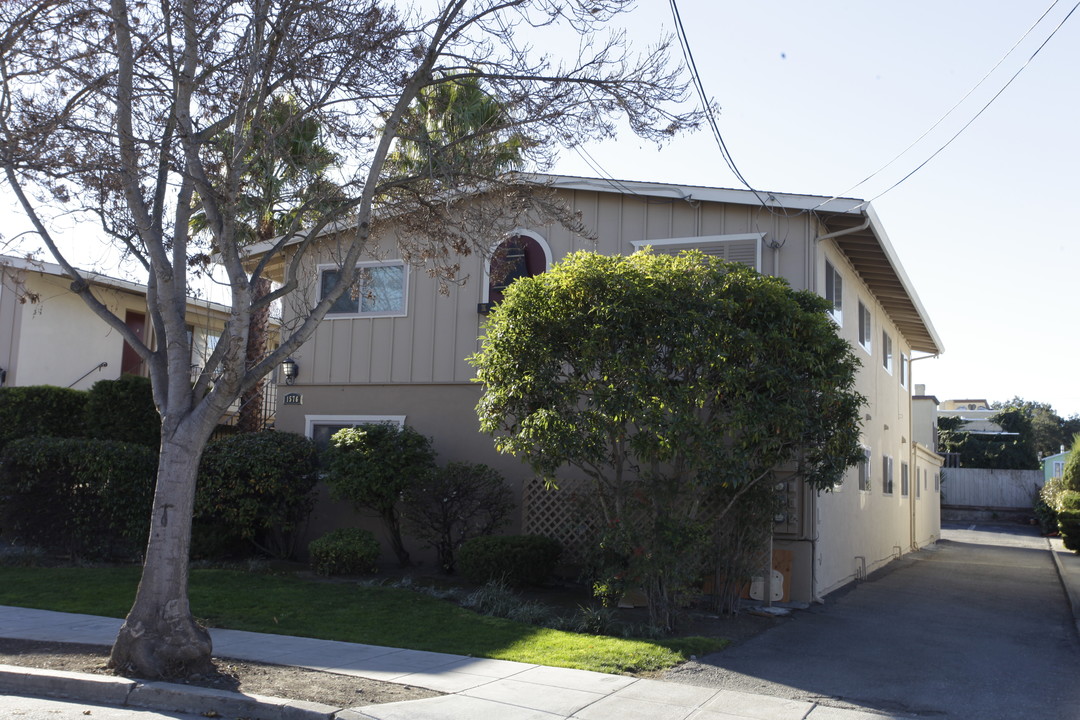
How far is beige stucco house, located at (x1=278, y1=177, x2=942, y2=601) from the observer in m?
12.5

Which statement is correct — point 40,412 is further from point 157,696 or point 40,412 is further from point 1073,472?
point 1073,472

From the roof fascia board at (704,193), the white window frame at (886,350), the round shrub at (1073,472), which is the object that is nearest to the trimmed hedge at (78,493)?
the roof fascia board at (704,193)

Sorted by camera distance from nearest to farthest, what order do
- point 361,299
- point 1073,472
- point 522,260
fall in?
1. point 522,260
2. point 361,299
3. point 1073,472

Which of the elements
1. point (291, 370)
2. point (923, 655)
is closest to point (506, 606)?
point (923, 655)

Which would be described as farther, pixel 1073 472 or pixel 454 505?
pixel 1073 472

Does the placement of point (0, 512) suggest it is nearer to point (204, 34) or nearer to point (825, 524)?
point (204, 34)

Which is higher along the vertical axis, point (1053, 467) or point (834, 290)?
point (834, 290)

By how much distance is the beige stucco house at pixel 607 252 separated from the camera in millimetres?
12516

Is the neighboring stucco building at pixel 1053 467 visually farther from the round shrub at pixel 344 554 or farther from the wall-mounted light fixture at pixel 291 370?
the round shrub at pixel 344 554

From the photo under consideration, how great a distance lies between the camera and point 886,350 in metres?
19.5

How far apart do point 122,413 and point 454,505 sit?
614 cm

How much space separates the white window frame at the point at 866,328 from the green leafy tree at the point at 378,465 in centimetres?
800

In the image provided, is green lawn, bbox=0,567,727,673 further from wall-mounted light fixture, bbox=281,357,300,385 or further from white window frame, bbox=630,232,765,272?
white window frame, bbox=630,232,765,272

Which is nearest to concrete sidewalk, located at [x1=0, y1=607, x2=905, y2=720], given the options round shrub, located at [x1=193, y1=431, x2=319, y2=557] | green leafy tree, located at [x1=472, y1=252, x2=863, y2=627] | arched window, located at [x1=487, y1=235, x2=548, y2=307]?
green leafy tree, located at [x1=472, y1=252, x2=863, y2=627]
